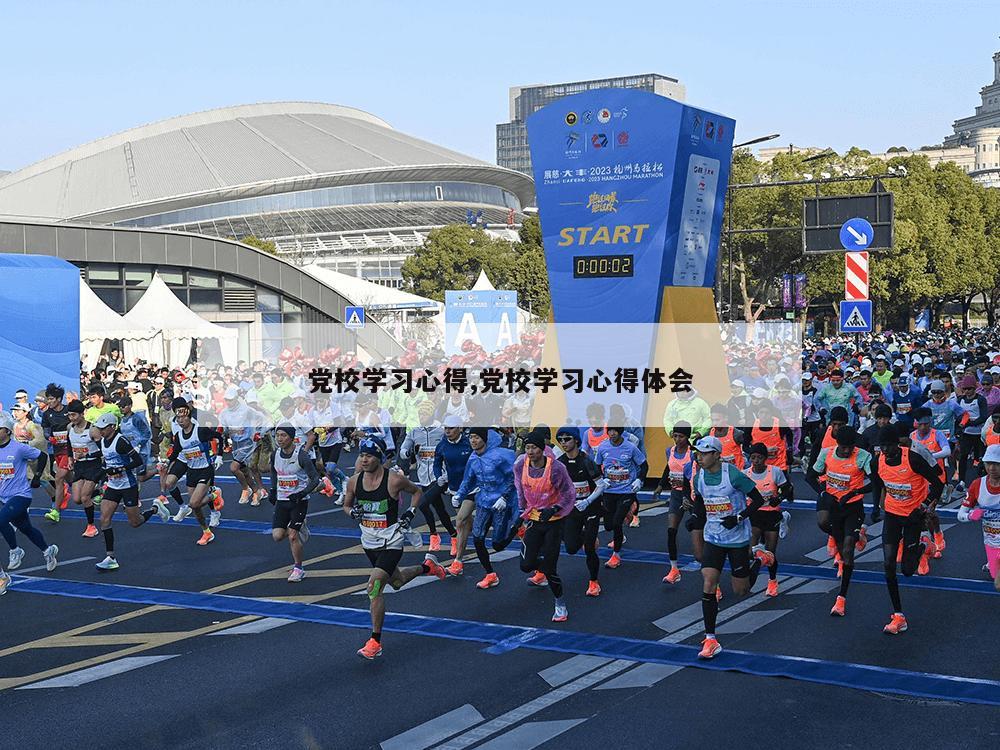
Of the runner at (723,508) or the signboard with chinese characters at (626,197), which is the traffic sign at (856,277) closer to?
the signboard with chinese characters at (626,197)

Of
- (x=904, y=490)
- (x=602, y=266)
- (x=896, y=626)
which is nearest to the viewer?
(x=896, y=626)

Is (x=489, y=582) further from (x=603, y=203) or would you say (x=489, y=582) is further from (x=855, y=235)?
(x=855, y=235)

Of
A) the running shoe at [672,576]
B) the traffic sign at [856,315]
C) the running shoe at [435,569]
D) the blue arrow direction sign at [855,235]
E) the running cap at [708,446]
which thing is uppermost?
the blue arrow direction sign at [855,235]

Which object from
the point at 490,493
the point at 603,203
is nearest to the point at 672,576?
the point at 490,493

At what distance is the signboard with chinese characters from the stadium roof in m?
89.0

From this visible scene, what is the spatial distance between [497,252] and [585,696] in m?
67.4

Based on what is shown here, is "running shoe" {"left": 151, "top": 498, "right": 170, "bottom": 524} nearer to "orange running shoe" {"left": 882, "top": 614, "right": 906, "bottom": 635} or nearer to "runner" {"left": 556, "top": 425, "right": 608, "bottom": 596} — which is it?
"runner" {"left": 556, "top": 425, "right": 608, "bottom": 596}

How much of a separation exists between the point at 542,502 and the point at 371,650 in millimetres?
2413

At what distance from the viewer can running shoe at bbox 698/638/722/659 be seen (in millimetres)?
9250

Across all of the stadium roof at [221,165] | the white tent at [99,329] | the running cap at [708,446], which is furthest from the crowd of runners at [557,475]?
the stadium roof at [221,165]

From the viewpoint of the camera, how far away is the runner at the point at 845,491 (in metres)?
10.9

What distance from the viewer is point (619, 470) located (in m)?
12.8

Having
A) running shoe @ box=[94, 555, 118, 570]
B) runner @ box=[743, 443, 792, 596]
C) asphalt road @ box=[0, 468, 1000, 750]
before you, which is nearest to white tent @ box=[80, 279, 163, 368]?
asphalt road @ box=[0, 468, 1000, 750]

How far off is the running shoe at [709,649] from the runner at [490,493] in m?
3.35
